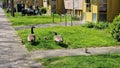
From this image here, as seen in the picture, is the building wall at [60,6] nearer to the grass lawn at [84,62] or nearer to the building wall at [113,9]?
the building wall at [113,9]

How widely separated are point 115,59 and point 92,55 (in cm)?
141

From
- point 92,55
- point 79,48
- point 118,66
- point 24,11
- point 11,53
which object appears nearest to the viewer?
point 118,66

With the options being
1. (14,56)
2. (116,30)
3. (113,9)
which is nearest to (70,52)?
(14,56)

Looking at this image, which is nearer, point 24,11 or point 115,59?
point 115,59

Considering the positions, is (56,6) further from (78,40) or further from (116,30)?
(116,30)

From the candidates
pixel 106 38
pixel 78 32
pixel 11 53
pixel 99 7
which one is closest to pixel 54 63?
pixel 11 53

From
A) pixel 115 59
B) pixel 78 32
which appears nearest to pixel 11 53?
pixel 115 59

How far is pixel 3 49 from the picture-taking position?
63.6 feet

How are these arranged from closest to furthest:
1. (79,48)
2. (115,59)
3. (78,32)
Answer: (115,59) → (79,48) → (78,32)

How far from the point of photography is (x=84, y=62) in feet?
49.0

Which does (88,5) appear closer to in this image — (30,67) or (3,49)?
(3,49)

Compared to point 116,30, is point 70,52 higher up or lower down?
lower down

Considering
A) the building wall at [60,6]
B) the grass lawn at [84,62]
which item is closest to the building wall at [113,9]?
the grass lawn at [84,62]

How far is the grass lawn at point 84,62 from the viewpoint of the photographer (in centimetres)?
1439
